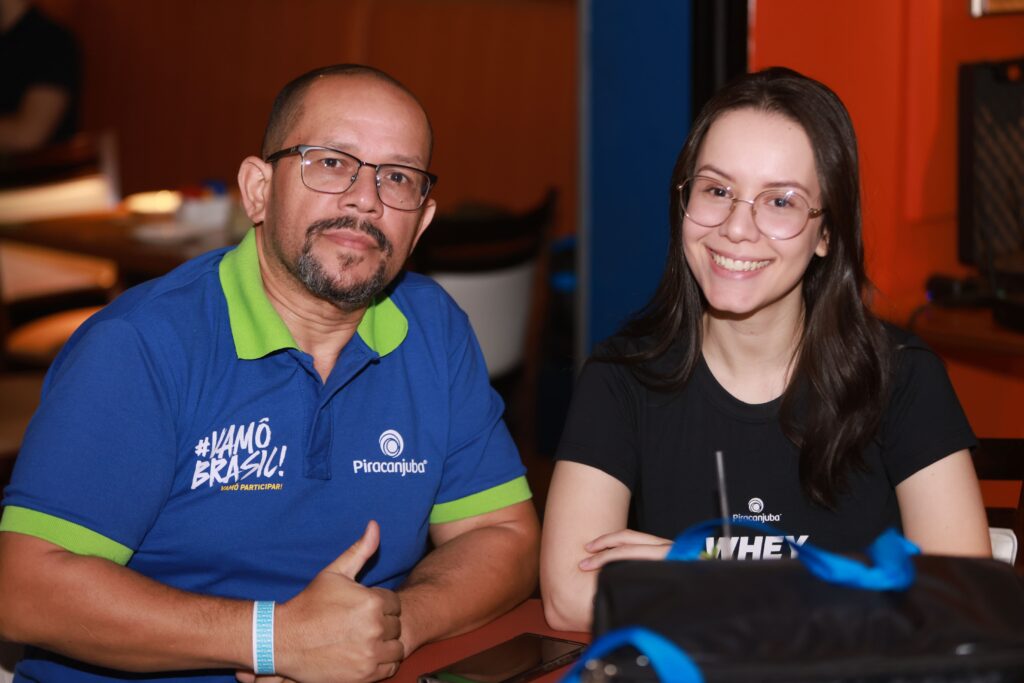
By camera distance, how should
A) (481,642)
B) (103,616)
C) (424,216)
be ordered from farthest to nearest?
(424,216)
(481,642)
(103,616)

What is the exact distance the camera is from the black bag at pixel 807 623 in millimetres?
1039

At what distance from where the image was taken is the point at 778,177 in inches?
70.0

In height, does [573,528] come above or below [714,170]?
below

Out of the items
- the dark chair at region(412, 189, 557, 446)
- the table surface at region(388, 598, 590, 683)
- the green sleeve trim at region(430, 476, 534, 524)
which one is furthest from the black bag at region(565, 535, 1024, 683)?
the dark chair at region(412, 189, 557, 446)

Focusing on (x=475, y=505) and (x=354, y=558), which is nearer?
(x=354, y=558)

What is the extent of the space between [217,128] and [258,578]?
492 centimetres

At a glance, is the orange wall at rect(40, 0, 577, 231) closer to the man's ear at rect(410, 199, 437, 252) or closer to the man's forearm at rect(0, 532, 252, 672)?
the man's ear at rect(410, 199, 437, 252)

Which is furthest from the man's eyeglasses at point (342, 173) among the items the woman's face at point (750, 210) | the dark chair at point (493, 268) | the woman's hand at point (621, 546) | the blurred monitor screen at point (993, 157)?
the dark chair at point (493, 268)

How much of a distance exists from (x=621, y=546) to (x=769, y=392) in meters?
0.36

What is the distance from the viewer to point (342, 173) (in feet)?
6.06

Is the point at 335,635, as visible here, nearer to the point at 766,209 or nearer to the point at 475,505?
the point at 475,505

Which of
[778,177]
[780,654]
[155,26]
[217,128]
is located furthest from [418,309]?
[155,26]

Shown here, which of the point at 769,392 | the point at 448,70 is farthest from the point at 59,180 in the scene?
the point at 769,392

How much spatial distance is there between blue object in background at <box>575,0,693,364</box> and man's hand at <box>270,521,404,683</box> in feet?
6.60
